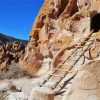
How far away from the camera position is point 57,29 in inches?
743

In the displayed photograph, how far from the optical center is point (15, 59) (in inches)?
1065

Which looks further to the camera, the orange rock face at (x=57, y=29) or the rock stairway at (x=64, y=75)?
the orange rock face at (x=57, y=29)

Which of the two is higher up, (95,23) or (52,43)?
(95,23)

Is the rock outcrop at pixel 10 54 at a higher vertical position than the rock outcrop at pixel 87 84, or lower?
higher

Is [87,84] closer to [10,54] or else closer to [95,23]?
[95,23]

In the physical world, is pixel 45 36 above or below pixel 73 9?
below

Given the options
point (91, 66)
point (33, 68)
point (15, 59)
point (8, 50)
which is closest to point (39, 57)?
point (33, 68)

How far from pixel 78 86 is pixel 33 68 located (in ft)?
54.5

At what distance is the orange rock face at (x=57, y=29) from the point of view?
15598mm

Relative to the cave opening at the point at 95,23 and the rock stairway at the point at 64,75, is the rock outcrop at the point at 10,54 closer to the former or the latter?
the cave opening at the point at 95,23

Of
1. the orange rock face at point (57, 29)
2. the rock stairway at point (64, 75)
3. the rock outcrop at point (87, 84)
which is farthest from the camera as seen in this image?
the orange rock face at point (57, 29)

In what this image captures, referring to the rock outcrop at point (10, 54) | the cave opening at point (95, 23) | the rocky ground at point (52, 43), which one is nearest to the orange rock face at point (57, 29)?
the rocky ground at point (52, 43)

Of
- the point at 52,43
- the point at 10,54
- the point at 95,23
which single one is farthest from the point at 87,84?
the point at 10,54

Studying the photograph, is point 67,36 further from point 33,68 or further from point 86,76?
point 86,76
